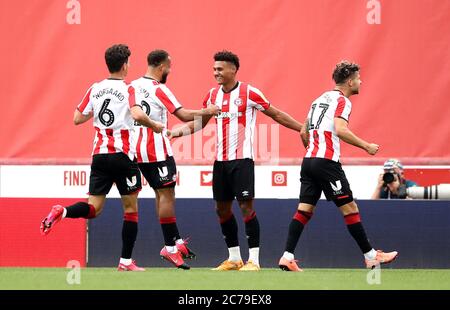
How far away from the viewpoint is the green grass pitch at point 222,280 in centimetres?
876

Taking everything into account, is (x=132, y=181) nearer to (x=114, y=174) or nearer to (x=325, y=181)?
(x=114, y=174)

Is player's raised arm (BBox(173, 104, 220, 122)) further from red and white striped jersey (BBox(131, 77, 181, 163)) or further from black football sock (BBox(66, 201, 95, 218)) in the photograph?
black football sock (BBox(66, 201, 95, 218))

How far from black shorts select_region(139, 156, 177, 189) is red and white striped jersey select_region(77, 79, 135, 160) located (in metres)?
0.41

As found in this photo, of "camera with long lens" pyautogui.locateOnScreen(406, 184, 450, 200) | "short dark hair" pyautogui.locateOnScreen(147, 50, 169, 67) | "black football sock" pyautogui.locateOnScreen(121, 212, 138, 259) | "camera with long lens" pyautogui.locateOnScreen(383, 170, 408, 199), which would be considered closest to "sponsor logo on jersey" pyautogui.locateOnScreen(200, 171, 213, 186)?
"camera with long lens" pyautogui.locateOnScreen(383, 170, 408, 199)

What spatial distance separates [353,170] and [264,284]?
464cm

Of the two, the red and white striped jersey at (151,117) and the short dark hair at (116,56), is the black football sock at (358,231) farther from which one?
the short dark hair at (116,56)

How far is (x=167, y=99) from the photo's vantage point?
10484 millimetres

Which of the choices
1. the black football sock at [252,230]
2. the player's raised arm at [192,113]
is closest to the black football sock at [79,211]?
the player's raised arm at [192,113]

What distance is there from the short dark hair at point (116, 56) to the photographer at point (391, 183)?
10.6 ft

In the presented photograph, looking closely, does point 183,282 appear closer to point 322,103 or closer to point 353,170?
point 322,103

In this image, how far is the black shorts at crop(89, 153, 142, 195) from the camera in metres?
10.2

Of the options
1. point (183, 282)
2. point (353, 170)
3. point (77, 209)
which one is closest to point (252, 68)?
point (353, 170)

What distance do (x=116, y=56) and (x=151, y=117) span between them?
68 centimetres

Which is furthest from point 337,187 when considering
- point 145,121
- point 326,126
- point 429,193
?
point 429,193
